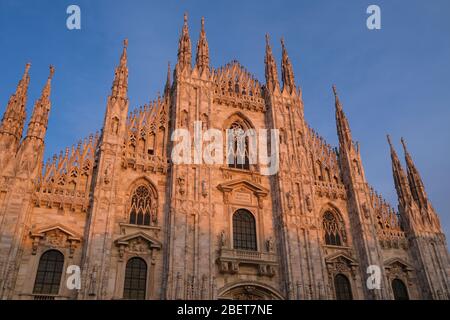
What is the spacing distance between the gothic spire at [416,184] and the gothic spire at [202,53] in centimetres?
1609

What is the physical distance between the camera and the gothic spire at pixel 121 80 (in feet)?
81.8

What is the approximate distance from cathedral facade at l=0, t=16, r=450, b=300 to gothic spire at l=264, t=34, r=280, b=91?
0.16 meters

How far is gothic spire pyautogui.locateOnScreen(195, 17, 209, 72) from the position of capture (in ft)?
93.7


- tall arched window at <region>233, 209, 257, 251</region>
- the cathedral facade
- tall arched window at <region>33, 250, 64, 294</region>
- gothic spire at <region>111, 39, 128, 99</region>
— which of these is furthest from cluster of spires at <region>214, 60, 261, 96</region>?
tall arched window at <region>33, 250, 64, 294</region>

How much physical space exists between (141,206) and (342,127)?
16226 millimetres

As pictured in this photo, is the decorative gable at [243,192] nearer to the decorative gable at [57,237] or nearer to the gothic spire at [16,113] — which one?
the decorative gable at [57,237]

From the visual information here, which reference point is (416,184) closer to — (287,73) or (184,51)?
(287,73)

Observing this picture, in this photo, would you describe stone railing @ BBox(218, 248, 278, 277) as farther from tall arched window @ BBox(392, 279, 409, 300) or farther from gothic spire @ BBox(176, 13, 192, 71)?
gothic spire @ BBox(176, 13, 192, 71)

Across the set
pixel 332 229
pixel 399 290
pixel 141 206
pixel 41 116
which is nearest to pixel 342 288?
pixel 332 229

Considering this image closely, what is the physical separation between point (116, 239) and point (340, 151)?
17.1 m

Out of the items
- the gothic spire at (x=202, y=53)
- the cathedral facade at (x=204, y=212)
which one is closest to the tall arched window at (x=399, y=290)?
the cathedral facade at (x=204, y=212)

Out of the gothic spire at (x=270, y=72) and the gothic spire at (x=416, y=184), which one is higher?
the gothic spire at (x=270, y=72)
